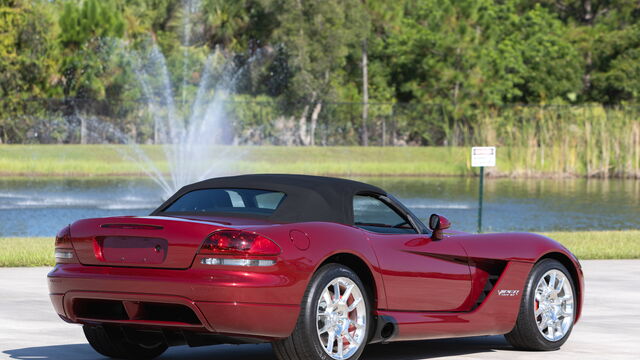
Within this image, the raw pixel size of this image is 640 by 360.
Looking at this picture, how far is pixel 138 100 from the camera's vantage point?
64.2 m

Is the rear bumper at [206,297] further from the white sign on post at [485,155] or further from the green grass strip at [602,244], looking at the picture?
the white sign on post at [485,155]

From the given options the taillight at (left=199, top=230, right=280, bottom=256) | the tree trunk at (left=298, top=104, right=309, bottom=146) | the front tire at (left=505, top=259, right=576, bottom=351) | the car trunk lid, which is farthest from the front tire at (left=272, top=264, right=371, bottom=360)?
the tree trunk at (left=298, top=104, right=309, bottom=146)

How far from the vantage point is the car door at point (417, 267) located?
26.5 ft

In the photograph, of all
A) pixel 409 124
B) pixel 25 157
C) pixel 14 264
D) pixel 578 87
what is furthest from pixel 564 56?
pixel 14 264

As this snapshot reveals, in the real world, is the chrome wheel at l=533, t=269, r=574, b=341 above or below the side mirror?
below

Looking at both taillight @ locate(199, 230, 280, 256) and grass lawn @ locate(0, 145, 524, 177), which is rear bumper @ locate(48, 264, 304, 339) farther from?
grass lawn @ locate(0, 145, 524, 177)

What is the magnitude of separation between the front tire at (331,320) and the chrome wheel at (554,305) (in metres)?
1.71

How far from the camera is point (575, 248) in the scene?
18.9 meters

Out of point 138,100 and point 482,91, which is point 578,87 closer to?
point 482,91

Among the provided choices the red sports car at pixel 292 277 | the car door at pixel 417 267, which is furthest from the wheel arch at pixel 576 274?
the car door at pixel 417 267

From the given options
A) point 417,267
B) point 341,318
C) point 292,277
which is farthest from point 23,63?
point 292,277

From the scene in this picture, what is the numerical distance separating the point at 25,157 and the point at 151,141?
10155 mm

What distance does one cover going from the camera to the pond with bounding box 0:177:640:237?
95.0 feet

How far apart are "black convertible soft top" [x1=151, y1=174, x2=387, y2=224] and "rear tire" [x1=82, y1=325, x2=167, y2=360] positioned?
822 millimetres
